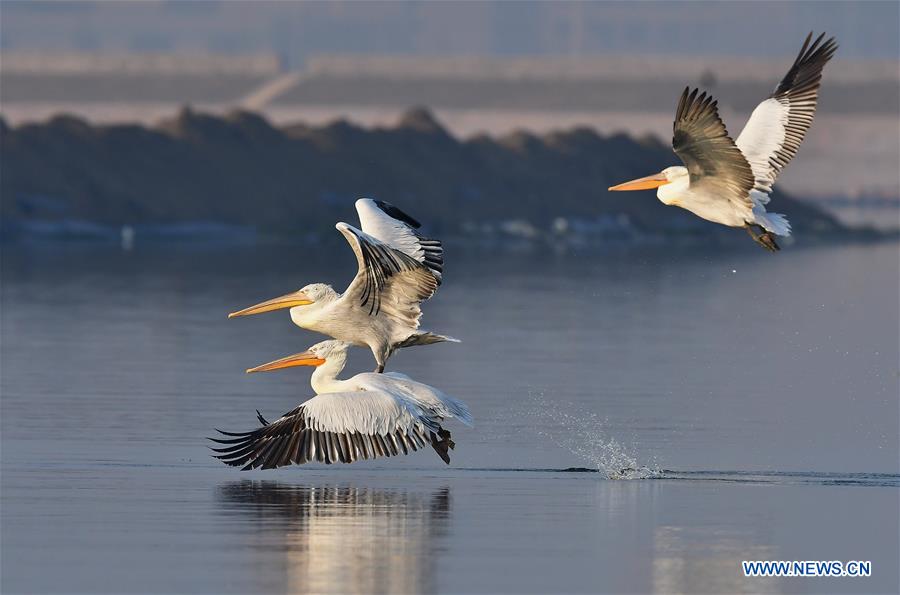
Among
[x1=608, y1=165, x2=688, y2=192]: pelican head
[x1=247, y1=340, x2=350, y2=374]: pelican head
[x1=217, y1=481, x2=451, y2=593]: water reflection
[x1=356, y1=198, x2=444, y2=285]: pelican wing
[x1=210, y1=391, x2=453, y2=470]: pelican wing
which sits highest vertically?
[x1=608, y1=165, x2=688, y2=192]: pelican head

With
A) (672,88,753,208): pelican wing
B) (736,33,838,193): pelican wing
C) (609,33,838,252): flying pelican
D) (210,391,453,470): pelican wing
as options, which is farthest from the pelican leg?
(210,391,453,470): pelican wing

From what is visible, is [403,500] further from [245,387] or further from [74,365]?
[74,365]

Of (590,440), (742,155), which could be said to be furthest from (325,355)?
(742,155)

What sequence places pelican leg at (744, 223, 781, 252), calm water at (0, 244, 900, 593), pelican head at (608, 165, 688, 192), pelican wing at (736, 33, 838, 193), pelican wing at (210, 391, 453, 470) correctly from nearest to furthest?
calm water at (0, 244, 900, 593)
pelican wing at (210, 391, 453, 470)
pelican leg at (744, 223, 781, 252)
pelican head at (608, 165, 688, 192)
pelican wing at (736, 33, 838, 193)

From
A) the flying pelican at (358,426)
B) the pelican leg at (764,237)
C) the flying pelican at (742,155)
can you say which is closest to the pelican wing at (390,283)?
the flying pelican at (358,426)

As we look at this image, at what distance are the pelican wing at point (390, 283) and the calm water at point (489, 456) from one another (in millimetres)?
998

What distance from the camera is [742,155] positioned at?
1309 centimetres

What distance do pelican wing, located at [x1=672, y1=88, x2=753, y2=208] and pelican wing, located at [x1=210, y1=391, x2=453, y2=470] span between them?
2499 mm

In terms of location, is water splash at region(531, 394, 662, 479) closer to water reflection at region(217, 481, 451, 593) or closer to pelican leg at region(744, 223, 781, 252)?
water reflection at region(217, 481, 451, 593)

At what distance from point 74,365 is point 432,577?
8957mm

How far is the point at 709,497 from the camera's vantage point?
38.6ft

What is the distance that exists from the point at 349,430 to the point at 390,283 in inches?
79.4

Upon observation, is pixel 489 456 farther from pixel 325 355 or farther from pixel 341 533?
pixel 341 533

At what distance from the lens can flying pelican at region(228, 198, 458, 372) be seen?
526 inches
